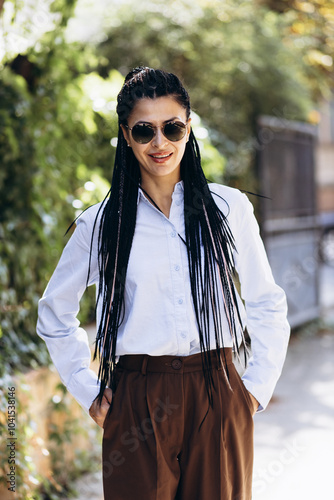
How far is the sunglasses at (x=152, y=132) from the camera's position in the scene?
6.27ft

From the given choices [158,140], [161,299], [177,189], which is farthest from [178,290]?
[158,140]

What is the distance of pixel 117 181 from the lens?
2010 mm

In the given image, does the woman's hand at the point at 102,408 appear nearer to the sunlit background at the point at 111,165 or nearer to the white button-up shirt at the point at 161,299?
the white button-up shirt at the point at 161,299

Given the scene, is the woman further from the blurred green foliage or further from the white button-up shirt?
the blurred green foliage

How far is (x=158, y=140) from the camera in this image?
1.89 meters

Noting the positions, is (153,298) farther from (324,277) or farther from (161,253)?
(324,277)

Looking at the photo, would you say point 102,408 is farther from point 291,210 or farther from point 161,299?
point 291,210

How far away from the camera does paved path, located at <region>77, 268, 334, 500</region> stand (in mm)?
3566

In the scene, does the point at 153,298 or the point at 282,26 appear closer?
the point at 153,298

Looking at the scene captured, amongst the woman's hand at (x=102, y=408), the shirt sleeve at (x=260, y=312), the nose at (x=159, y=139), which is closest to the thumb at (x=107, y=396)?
the woman's hand at (x=102, y=408)

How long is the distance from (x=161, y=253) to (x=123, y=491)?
701 mm

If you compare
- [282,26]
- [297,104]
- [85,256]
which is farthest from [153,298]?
[282,26]

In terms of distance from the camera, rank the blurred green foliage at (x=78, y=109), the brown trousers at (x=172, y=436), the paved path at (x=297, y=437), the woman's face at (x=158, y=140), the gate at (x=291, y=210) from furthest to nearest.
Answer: the gate at (x=291, y=210), the blurred green foliage at (x=78, y=109), the paved path at (x=297, y=437), the woman's face at (x=158, y=140), the brown trousers at (x=172, y=436)

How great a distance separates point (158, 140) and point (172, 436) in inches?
33.9
